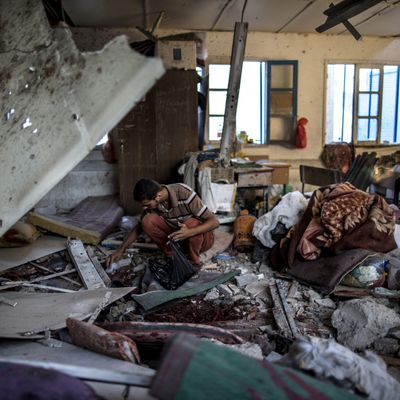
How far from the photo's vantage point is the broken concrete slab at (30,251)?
181 inches

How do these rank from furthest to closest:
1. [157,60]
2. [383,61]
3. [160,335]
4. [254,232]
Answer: [383,61]
[254,232]
[160,335]
[157,60]

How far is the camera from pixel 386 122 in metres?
9.92

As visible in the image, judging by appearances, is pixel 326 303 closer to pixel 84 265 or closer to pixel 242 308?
pixel 242 308

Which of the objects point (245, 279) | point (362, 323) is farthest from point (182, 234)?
point (362, 323)

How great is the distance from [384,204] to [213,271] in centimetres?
186

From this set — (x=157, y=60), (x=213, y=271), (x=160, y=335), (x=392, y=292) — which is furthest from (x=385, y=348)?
(x=157, y=60)

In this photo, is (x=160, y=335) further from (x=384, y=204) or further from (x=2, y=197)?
(x=384, y=204)

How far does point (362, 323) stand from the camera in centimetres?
312

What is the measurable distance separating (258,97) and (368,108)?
258cm

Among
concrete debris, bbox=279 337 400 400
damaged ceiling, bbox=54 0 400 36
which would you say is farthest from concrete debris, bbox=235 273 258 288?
damaged ceiling, bbox=54 0 400 36

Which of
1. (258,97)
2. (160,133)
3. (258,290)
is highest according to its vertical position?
(258,97)

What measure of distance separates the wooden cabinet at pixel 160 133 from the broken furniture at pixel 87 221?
42cm

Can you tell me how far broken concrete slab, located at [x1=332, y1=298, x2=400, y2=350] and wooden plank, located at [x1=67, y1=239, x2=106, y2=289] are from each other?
214 centimetres

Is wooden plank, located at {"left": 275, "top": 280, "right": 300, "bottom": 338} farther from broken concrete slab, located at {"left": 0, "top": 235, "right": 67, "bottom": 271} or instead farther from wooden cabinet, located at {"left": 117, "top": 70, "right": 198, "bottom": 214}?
wooden cabinet, located at {"left": 117, "top": 70, "right": 198, "bottom": 214}
